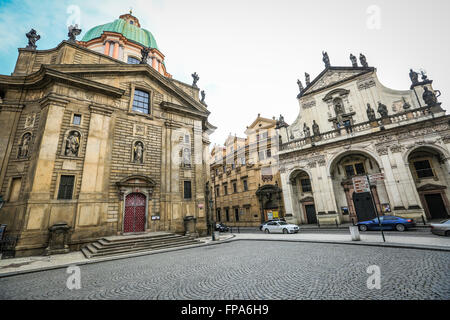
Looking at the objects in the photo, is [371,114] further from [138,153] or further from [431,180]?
[138,153]

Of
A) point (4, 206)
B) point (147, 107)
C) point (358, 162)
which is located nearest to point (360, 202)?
point (358, 162)

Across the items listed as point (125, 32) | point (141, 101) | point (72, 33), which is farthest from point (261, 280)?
point (125, 32)

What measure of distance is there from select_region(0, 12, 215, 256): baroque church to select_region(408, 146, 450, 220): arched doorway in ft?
71.7

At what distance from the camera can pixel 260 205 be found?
28.4 m

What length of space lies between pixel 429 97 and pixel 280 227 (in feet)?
63.6

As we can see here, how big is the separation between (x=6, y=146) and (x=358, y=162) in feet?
106

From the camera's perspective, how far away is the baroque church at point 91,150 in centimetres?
1209

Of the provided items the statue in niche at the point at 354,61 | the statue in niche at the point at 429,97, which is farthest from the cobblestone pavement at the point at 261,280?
the statue in niche at the point at 354,61

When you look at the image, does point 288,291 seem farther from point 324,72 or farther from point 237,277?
point 324,72

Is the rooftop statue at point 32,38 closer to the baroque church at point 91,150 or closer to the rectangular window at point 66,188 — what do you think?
the baroque church at point 91,150

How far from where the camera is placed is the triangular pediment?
2405 centimetres

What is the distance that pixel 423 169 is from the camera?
761 inches

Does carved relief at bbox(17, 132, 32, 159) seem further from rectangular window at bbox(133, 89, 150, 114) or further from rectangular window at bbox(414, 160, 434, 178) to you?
rectangular window at bbox(414, 160, 434, 178)

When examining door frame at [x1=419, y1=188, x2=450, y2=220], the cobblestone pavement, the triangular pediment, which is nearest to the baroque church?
the cobblestone pavement
